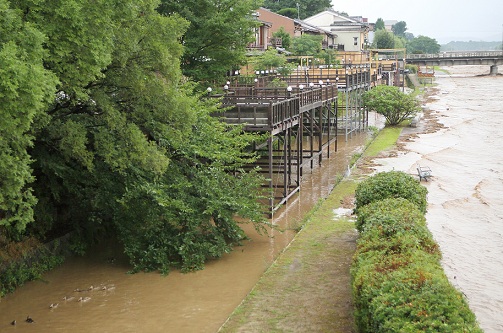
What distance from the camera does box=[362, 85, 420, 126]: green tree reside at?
47.3 meters

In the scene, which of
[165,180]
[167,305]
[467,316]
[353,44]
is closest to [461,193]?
[165,180]

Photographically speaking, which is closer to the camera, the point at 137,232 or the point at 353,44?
the point at 137,232

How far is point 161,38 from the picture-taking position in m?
15.2

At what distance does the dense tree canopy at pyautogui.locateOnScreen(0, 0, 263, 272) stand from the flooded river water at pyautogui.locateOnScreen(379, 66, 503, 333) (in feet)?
20.2

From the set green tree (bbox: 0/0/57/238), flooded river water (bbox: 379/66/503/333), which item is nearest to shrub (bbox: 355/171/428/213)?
flooded river water (bbox: 379/66/503/333)

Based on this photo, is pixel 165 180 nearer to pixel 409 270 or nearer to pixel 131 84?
pixel 131 84

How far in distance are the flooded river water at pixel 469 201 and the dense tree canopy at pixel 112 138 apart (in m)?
6.17

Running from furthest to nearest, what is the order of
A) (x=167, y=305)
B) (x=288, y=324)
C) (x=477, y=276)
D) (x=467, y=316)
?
1. (x=477, y=276)
2. (x=167, y=305)
3. (x=288, y=324)
4. (x=467, y=316)

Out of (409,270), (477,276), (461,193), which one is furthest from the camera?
(461,193)

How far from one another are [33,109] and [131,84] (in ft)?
14.3

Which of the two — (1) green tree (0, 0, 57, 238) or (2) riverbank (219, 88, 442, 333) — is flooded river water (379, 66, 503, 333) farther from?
(1) green tree (0, 0, 57, 238)

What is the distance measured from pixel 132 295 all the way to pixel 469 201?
609 inches

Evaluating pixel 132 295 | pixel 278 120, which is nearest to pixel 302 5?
pixel 278 120

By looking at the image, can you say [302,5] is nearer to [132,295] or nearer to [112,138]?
[112,138]
